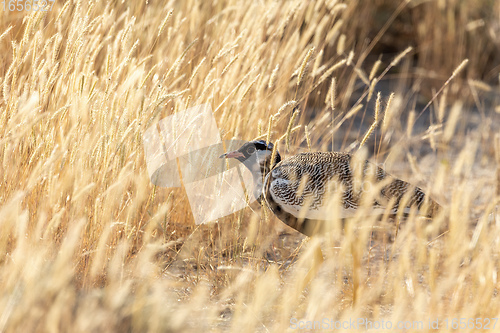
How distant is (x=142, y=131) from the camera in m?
2.47

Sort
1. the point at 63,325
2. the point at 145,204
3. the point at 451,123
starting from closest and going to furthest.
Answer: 1. the point at 63,325
2. the point at 451,123
3. the point at 145,204

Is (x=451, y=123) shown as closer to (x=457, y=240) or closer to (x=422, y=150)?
(x=457, y=240)

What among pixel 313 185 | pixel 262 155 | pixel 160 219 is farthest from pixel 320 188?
pixel 160 219

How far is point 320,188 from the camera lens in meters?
2.62

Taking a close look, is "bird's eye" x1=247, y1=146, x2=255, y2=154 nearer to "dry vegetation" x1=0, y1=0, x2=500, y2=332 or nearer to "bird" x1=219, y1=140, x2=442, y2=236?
"bird" x1=219, y1=140, x2=442, y2=236

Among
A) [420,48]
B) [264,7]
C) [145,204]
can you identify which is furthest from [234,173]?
[420,48]

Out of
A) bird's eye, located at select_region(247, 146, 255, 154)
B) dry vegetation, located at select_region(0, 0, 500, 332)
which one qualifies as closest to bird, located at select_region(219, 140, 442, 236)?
bird's eye, located at select_region(247, 146, 255, 154)

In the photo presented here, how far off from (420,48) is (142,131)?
4.82 metres

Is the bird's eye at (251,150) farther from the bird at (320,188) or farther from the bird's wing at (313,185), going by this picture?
the bird's wing at (313,185)

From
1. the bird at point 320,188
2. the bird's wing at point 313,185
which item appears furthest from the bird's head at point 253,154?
the bird's wing at point 313,185

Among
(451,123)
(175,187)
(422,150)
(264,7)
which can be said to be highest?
(264,7)

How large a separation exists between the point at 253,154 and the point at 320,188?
411mm

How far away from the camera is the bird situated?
102 inches

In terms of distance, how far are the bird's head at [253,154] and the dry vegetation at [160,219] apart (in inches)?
5.1
